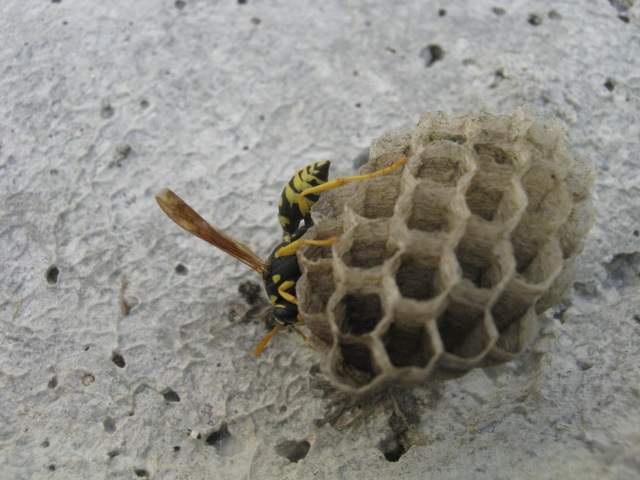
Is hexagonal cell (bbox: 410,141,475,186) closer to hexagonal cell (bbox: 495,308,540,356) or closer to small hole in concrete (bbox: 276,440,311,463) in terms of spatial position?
hexagonal cell (bbox: 495,308,540,356)

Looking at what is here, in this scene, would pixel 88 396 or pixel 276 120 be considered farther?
pixel 276 120

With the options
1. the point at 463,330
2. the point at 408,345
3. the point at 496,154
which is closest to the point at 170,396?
the point at 408,345

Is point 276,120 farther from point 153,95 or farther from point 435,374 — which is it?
point 435,374

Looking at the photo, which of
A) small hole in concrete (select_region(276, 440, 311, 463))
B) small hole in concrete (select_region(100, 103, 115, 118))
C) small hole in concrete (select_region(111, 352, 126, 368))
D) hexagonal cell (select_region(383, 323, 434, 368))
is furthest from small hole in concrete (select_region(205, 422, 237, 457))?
small hole in concrete (select_region(100, 103, 115, 118))

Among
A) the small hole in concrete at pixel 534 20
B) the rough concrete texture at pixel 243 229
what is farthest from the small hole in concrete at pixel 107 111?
the small hole in concrete at pixel 534 20

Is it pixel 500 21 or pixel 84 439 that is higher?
pixel 500 21

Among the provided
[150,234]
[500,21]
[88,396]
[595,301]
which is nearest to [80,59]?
[150,234]

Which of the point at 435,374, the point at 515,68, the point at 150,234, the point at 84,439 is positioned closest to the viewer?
the point at 435,374

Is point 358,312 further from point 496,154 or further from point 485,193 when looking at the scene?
point 496,154
